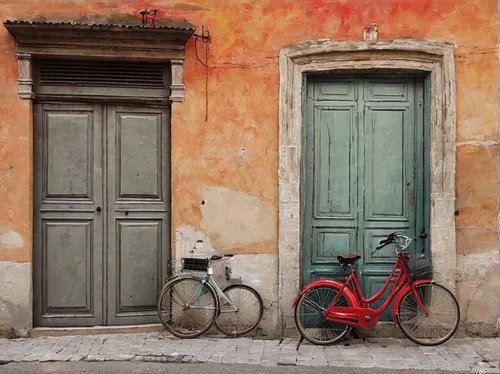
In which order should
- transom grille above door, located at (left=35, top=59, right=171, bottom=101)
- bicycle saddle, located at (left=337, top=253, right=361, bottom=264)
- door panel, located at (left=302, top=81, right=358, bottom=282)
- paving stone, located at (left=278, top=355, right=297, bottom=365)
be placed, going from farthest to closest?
door panel, located at (left=302, top=81, right=358, bottom=282)
transom grille above door, located at (left=35, top=59, right=171, bottom=101)
bicycle saddle, located at (left=337, top=253, right=361, bottom=264)
paving stone, located at (left=278, top=355, right=297, bottom=365)

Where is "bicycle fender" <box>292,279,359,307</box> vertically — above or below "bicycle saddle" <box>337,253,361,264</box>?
below

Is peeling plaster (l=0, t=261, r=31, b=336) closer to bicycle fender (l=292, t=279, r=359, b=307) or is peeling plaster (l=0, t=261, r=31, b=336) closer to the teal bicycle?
the teal bicycle

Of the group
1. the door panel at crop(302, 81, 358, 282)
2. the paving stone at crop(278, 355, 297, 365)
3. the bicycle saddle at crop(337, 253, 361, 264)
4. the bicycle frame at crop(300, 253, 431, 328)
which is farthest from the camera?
the door panel at crop(302, 81, 358, 282)

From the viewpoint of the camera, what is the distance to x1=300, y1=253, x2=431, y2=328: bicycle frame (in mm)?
6637

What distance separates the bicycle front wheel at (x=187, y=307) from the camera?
6.85m

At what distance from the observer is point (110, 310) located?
23.5 feet

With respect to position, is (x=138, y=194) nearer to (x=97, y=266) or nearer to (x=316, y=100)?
(x=97, y=266)

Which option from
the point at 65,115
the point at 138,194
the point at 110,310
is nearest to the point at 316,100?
the point at 138,194

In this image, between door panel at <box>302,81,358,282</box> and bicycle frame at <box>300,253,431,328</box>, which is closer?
bicycle frame at <box>300,253,431,328</box>

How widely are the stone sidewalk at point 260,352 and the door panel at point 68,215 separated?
0.39 metres

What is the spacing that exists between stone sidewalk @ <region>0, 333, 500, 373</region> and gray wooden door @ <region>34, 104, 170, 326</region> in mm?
442

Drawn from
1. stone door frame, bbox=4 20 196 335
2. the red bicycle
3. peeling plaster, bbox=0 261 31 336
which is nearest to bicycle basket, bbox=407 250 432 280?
the red bicycle

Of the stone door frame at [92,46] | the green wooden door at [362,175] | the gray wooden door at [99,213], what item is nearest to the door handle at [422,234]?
the green wooden door at [362,175]

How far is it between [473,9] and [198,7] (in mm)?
3088
